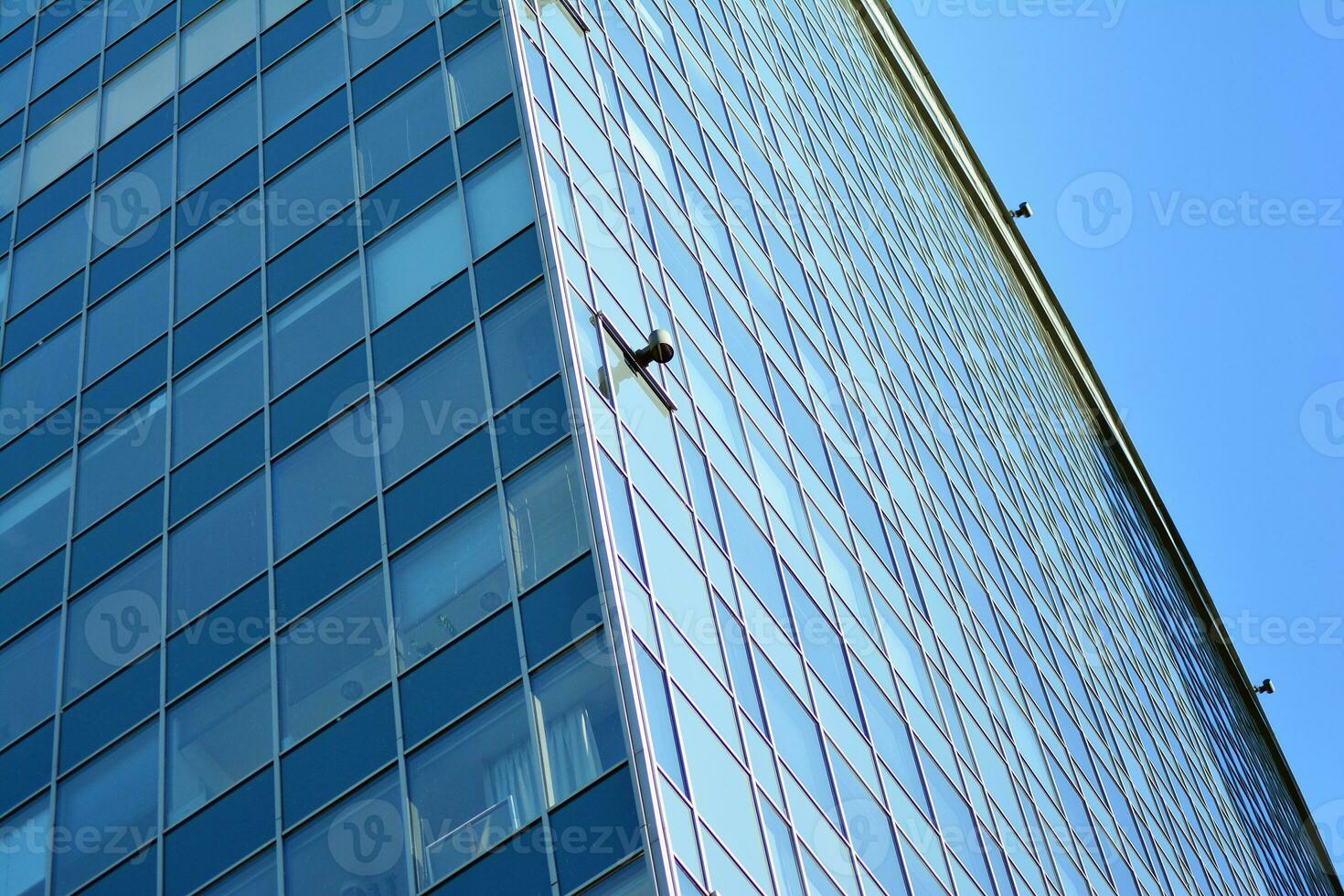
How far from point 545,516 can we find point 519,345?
282 cm

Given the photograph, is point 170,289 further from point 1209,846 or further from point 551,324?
point 1209,846

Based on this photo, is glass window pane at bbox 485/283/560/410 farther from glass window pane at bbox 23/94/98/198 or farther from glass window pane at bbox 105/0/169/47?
glass window pane at bbox 105/0/169/47

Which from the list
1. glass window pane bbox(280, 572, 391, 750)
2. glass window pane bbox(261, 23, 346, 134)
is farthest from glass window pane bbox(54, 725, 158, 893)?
glass window pane bbox(261, 23, 346, 134)

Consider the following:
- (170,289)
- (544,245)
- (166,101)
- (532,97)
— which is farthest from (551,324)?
(166,101)

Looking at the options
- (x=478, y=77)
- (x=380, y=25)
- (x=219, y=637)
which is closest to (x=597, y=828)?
(x=219, y=637)

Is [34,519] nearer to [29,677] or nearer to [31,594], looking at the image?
[31,594]

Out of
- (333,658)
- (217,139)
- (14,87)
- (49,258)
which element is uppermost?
(14,87)

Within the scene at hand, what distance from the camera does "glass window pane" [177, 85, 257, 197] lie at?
99.9 ft

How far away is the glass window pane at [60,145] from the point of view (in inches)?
1321

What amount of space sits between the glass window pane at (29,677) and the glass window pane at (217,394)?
2.94m

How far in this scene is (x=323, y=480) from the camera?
78.1 ft

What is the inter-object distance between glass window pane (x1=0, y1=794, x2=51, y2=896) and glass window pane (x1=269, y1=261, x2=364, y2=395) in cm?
631

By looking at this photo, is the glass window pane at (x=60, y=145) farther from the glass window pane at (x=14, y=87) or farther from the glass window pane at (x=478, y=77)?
the glass window pane at (x=478, y=77)

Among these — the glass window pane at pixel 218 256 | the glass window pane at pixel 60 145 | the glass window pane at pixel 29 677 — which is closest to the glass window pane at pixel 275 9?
the glass window pane at pixel 60 145
